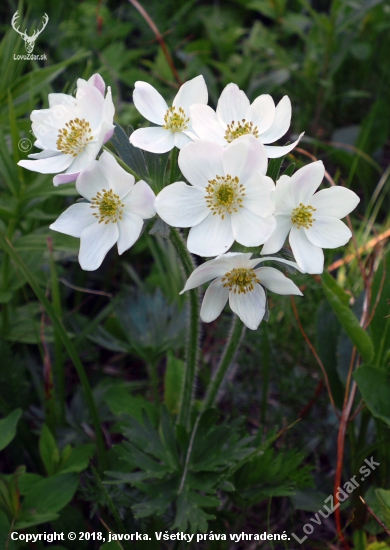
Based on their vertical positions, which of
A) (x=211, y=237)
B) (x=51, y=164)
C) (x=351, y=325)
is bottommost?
(x=351, y=325)

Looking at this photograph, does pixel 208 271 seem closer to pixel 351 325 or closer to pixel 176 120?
pixel 176 120

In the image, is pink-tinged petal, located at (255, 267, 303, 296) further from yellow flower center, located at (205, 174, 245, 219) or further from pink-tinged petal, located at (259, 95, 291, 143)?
pink-tinged petal, located at (259, 95, 291, 143)

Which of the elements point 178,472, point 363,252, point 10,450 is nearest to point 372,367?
point 178,472

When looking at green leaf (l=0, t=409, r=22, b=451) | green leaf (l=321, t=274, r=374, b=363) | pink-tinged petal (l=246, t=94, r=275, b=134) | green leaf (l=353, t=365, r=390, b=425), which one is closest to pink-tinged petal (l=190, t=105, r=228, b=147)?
pink-tinged petal (l=246, t=94, r=275, b=134)

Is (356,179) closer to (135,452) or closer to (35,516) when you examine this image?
(135,452)

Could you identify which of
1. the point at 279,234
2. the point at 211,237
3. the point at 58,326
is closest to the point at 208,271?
the point at 211,237

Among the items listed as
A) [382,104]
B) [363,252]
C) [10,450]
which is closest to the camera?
[10,450]
